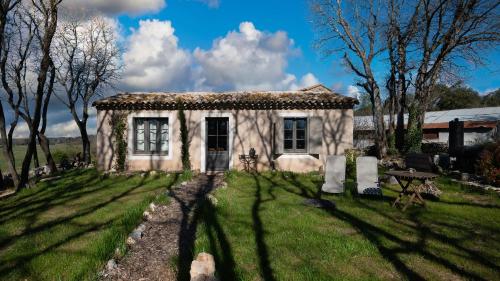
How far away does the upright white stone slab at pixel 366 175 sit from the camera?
8.59 meters

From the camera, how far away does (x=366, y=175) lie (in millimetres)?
8836

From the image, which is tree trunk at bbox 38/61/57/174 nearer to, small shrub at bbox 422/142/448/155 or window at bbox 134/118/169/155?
window at bbox 134/118/169/155

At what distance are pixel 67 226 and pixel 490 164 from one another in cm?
1163

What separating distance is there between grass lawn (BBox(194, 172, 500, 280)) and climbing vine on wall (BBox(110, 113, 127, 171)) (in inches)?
266

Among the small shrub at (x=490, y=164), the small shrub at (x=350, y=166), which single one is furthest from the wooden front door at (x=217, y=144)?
the small shrub at (x=490, y=164)

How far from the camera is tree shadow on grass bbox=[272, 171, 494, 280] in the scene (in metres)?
4.05

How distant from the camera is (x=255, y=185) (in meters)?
10.2

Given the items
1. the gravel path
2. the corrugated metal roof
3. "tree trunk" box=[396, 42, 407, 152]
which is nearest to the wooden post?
"tree trunk" box=[396, 42, 407, 152]

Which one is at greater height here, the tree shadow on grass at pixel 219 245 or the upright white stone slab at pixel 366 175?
the upright white stone slab at pixel 366 175

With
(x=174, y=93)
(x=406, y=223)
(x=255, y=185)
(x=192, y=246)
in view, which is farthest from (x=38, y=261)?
(x=174, y=93)

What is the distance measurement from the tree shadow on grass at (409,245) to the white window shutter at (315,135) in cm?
573

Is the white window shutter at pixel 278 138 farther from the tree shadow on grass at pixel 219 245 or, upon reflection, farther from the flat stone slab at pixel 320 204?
the tree shadow on grass at pixel 219 245

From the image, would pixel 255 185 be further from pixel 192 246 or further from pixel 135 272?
pixel 135 272

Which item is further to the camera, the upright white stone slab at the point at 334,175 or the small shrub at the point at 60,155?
the small shrub at the point at 60,155
